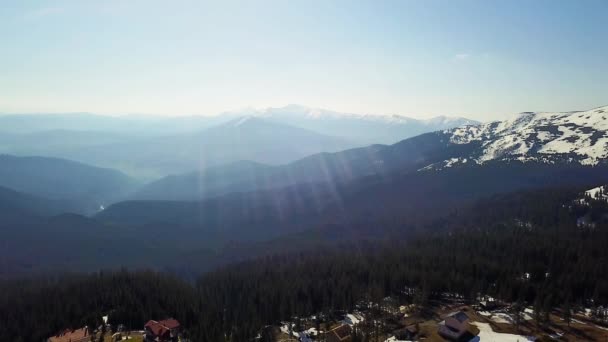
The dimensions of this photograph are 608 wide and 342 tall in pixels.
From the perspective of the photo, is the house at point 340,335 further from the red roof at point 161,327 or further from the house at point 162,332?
the red roof at point 161,327

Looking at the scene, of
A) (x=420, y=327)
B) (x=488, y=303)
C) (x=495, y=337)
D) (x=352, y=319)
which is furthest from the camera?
(x=488, y=303)

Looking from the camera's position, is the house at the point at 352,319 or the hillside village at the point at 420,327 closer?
the hillside village at the point at 420,327

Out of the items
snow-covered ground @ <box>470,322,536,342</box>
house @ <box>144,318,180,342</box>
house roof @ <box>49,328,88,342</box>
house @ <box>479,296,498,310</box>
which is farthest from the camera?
house @ <box>479,296,498,310</box>

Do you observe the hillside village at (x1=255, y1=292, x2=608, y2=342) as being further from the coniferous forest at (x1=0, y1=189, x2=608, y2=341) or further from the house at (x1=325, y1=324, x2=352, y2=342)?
the coniferous forest at (x1=0, y1=189, x2=608, y2=341)

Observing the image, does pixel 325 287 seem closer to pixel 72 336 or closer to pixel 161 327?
pixel 161 327

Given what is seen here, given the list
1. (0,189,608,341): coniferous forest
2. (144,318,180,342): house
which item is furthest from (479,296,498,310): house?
(144,318,180,342): house

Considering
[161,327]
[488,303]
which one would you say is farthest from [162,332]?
[488,303]

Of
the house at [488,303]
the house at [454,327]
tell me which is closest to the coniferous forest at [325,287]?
the house at [488,303]
